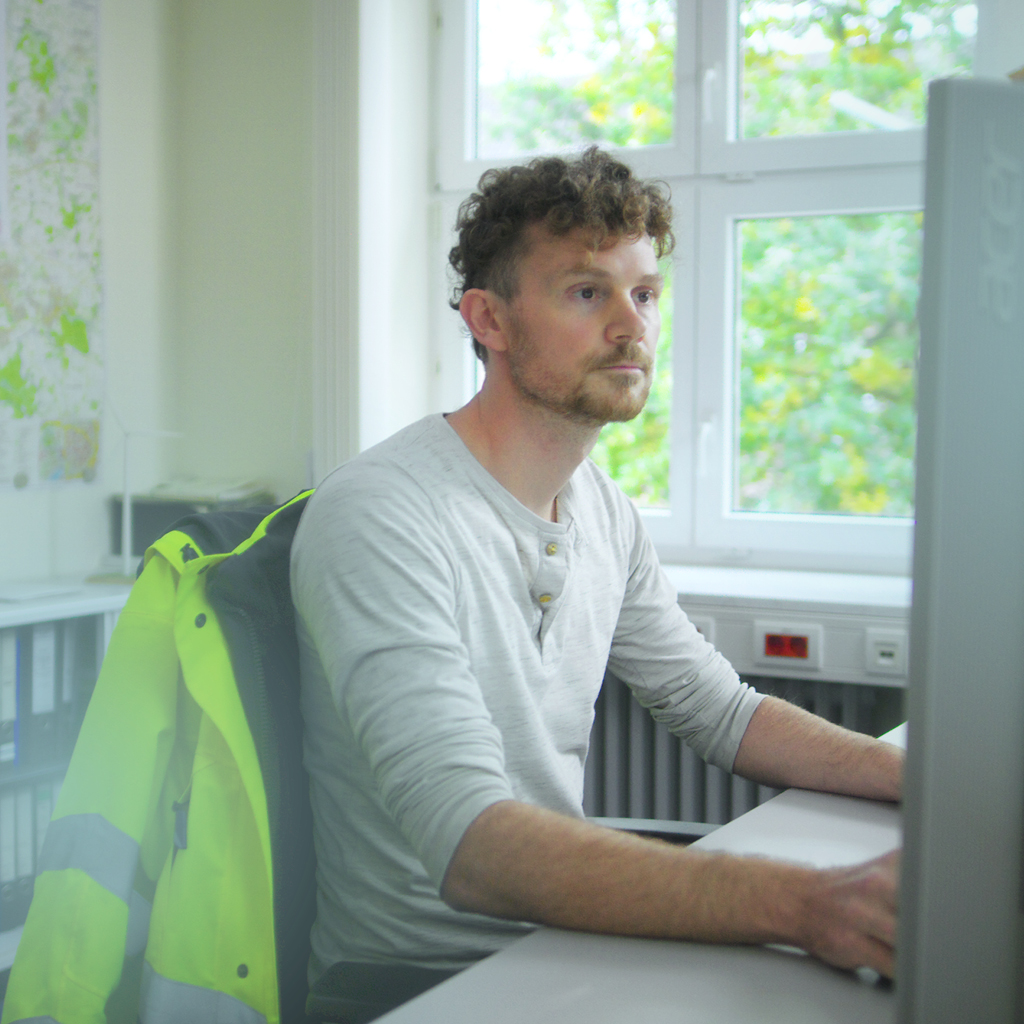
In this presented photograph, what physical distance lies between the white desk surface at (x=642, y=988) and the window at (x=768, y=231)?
1585mm

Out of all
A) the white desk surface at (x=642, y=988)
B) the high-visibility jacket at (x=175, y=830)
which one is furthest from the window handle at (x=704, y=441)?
the white desk surface at (x=642, y=988)

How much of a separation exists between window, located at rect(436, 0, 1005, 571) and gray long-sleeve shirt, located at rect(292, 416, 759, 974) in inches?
38.8

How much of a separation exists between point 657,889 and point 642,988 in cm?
9

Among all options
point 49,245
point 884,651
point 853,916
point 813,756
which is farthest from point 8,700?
point 853,916

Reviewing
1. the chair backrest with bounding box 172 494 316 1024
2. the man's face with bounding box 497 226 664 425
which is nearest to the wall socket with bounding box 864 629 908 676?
the man's face with bounding box 497 226 664 425

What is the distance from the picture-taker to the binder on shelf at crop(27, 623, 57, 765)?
1.96 metres

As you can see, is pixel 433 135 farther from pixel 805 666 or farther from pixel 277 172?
pixel 805 666

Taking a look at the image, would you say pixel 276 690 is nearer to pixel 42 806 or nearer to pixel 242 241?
pixel 42 806

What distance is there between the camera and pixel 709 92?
2.22 m

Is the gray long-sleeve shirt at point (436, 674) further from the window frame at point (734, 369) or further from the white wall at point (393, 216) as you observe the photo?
the white wall at point (393, 216)

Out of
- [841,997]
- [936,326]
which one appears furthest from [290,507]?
[936,326]

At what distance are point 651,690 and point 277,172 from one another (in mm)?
1672

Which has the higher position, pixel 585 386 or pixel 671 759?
pixel 585 386

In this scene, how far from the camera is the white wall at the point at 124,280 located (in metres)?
2.29
